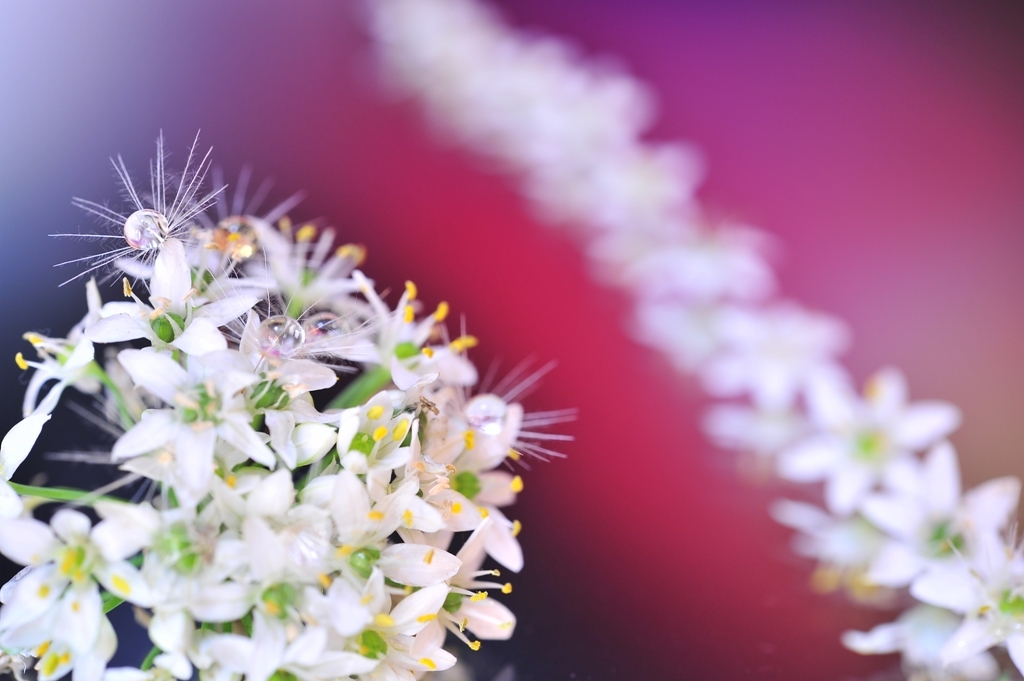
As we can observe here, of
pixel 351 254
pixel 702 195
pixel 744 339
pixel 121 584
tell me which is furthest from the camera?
pixel 702 195

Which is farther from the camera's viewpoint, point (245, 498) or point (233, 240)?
point (233, 240)

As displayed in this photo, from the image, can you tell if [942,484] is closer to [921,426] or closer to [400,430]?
[921,426]

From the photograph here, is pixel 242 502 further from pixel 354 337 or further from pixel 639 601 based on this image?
pixel 639 601

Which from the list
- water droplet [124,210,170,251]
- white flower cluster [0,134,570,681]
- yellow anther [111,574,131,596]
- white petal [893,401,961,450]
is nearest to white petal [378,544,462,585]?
white flower cluster [0,134,570,681]

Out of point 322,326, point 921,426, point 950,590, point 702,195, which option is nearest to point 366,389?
point 322,326

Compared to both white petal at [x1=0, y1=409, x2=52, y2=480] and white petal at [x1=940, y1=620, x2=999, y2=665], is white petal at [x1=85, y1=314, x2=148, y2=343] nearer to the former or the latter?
white petal at [x1=0, y1=409, x2=52, y2=480]

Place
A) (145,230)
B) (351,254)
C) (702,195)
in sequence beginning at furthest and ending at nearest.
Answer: (702,195)
(351,254)
(145,230)
